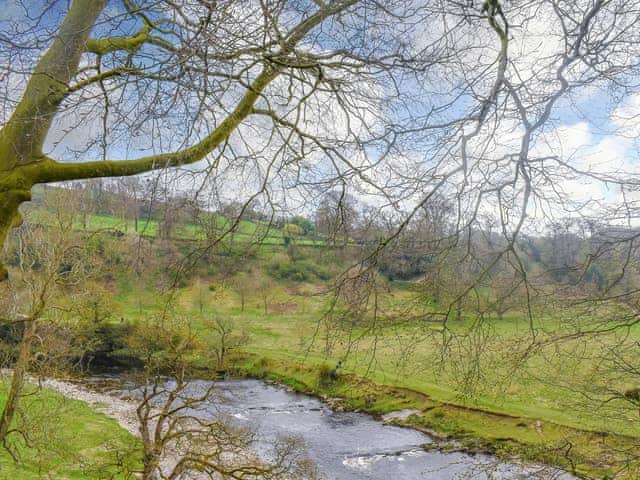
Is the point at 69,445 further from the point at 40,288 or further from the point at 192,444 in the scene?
the point at 192,444

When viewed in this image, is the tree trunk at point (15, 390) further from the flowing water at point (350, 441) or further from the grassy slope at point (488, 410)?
the flowing water at point (350, 441)

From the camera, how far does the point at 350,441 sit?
14109 mm

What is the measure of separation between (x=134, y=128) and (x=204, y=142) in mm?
731

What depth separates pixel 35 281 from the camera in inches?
445

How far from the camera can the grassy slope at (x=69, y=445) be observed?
10.0m

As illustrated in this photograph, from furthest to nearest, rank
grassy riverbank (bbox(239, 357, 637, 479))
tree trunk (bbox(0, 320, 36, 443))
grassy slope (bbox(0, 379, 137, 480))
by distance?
1. grassy riverbank (bbox(239, 357, 637, 479))
2. grassy slope (bbox(0, 379, 137, 480))
3. tree trunk (bbox(0, 320, 36, 443))

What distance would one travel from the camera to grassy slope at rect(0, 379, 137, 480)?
1003 cm

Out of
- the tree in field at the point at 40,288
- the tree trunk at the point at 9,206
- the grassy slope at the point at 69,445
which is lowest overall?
the grassy slope at the point at 69,445

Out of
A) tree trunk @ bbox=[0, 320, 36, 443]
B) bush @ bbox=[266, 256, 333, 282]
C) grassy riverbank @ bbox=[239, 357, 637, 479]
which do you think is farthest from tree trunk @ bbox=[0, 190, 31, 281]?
grassy riverbank @ bbox=[239, 357, 637, 479]

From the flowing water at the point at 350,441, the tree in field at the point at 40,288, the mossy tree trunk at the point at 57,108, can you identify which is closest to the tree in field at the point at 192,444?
the flowing water at the point at 350,441

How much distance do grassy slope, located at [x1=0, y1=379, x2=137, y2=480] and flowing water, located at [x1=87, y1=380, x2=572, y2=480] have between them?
7.87 ft

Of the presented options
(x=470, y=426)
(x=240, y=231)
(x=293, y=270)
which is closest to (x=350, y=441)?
(x=470, y=426)

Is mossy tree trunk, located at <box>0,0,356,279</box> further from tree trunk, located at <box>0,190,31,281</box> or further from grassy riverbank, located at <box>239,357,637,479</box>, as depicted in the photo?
grassy riverbank, located at <box>239,357,637,479</box>

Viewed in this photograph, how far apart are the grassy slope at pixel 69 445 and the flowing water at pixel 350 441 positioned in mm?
2398
